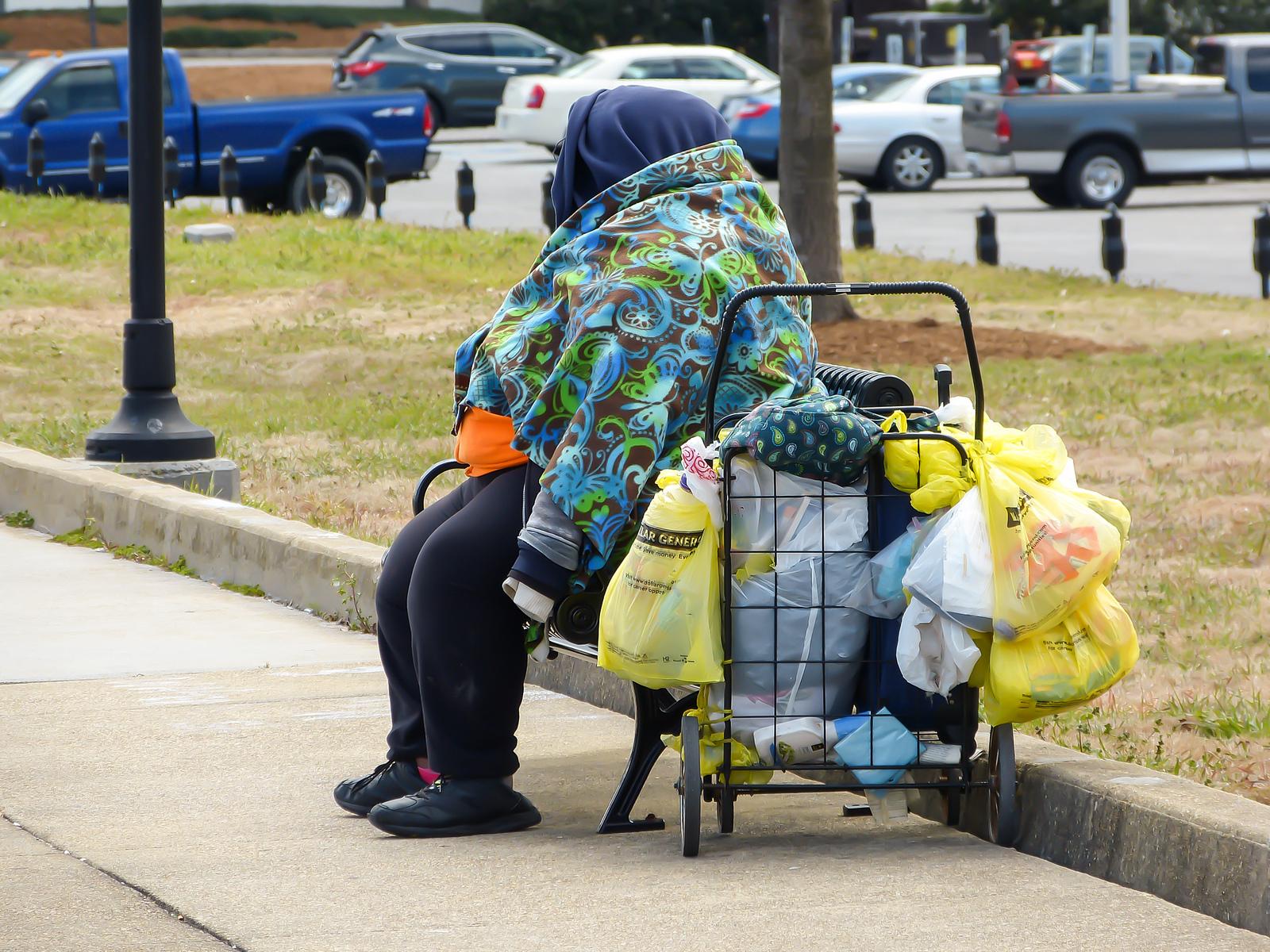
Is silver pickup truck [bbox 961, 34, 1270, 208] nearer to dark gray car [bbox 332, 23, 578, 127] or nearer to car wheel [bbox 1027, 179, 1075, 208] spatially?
car wheel [bbox 1027, 179, 1075, 208]

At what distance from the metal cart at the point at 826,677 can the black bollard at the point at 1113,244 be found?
11.7m

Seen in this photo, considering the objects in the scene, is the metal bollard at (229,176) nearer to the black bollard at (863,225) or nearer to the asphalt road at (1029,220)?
the asphalt road at (1029,220)

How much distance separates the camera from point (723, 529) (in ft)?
12.9

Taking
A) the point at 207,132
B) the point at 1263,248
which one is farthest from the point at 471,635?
the point at 207,132

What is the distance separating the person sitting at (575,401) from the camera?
406 cm

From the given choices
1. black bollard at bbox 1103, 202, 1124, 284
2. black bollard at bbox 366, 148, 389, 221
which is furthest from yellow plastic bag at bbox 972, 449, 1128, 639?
black bollard at bbox 366, 148, 389, 221

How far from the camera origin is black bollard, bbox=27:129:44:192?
1934 centimetres

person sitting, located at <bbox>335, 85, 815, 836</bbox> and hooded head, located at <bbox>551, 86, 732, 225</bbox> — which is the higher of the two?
hooded head, located at <bbox>551, 86, 732, 225</bbox>

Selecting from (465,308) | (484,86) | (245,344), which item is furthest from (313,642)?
(484,86)

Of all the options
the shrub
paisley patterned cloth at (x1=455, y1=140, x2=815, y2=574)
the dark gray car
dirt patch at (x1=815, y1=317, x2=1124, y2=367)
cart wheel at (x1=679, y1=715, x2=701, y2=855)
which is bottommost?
cart wheel at (x1=679, y1=715, x2=701, y2=855)

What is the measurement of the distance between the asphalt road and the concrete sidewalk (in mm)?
11578

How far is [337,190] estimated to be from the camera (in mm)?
20531

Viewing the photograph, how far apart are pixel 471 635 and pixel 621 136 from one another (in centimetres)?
106

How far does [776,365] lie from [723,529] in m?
0.48
